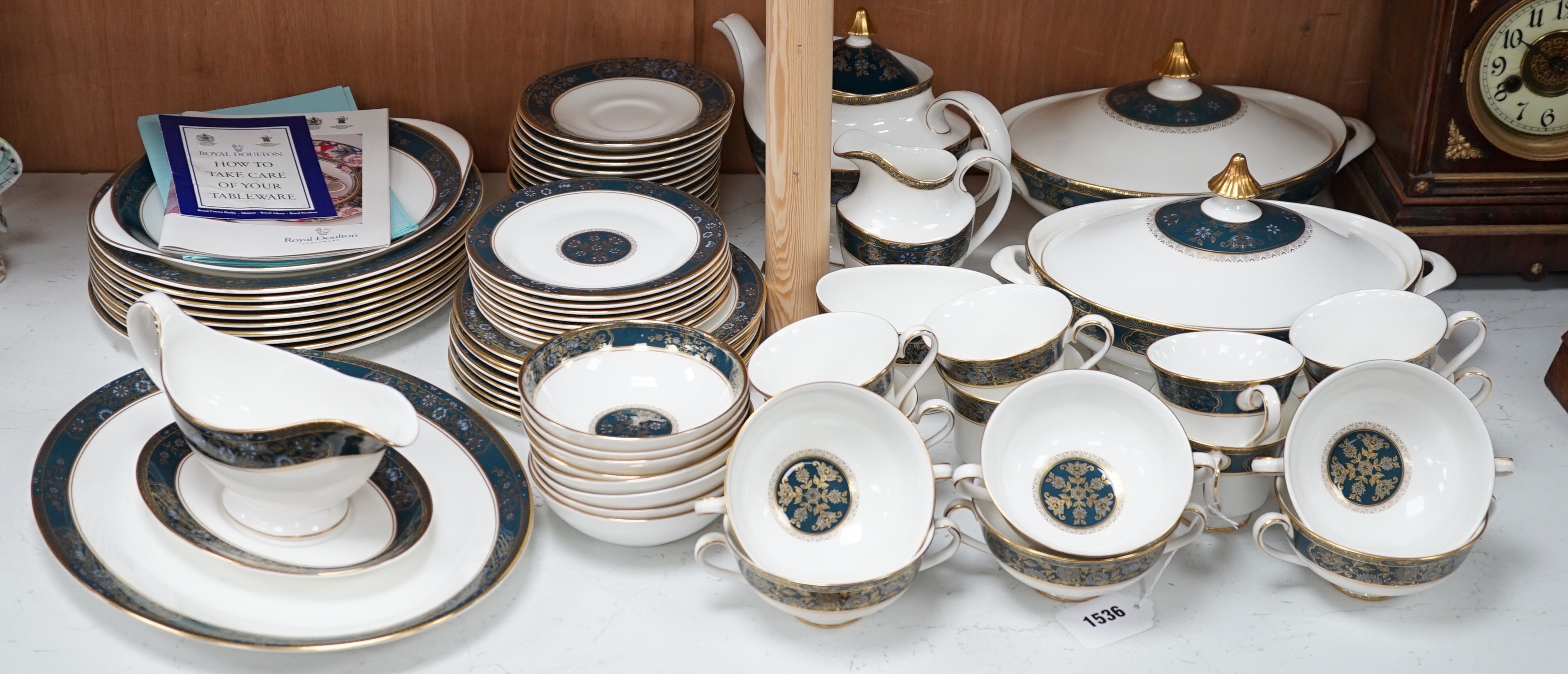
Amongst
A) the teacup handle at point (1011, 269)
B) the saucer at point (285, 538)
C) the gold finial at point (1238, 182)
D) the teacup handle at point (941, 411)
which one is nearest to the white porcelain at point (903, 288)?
the teacup handle at point (1011, 269)

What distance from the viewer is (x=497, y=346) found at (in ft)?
3.84

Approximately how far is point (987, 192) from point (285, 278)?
0.70 m

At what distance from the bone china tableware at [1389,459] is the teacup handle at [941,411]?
0.24m

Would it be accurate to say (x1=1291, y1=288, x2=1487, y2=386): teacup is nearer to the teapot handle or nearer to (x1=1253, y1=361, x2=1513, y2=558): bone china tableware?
(x1=1253, y1=361, x2=1513, y2=558): bone china tableware

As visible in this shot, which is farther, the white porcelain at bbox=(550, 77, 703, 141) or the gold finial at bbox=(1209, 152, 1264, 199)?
the white porcelain at bbox=(550, 77, 703, 141)

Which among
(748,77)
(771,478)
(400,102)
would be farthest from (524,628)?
(400,102)

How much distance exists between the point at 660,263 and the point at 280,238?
386 millimetres

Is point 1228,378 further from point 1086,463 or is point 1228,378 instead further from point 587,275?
point 587,275

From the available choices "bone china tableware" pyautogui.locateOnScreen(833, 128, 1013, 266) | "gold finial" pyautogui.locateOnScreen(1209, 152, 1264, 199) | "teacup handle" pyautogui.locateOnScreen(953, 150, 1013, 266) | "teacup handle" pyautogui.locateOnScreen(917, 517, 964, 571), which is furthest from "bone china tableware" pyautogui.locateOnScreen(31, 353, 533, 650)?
"gold finial" pyautogui.locateOnScreen(1209, 152, 1264, 199)

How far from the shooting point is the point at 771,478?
3.34ft

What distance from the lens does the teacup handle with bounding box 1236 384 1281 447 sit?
39.7 inches

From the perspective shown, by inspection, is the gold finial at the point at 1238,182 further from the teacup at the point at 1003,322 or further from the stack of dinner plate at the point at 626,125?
the stack of dinner plate at the point at 626,125

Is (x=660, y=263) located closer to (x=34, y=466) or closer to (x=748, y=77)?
(x=748, y=77)

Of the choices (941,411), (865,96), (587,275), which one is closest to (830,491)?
(941,411)
